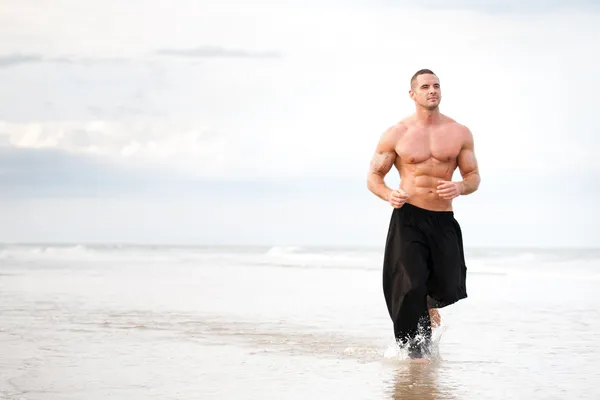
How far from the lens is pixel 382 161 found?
786cm

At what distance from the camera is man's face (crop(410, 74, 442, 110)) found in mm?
7715

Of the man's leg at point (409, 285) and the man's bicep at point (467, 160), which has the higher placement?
the man's bicep at point (467, 160)

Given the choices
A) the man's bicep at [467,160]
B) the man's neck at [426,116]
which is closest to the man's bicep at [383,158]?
the man's neck at [426,116]

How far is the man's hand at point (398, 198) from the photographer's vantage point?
7.50 m

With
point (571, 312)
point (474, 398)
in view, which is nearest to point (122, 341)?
point (474, 398)

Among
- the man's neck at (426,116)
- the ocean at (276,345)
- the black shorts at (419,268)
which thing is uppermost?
the man's neck at (426,116)

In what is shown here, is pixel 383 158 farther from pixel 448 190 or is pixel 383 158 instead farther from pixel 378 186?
pixel 448 190

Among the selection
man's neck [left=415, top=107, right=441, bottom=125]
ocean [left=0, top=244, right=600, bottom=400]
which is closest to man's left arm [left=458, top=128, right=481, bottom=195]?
man's neck [left=415, top=107, right=441, bottom=125]

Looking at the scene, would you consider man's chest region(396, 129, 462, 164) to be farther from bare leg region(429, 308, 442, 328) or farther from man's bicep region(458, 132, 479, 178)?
bare leg region(429, 308, 442, 328)

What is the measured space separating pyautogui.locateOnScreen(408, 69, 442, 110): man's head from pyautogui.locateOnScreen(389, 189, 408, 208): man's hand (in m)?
0.69

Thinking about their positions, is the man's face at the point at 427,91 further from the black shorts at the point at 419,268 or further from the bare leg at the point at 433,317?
the bare leg at the point at 433,317

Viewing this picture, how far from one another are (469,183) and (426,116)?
584 mm

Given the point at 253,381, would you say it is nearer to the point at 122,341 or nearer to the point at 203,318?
the point at 122,341

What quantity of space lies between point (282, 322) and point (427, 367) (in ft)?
10.7
